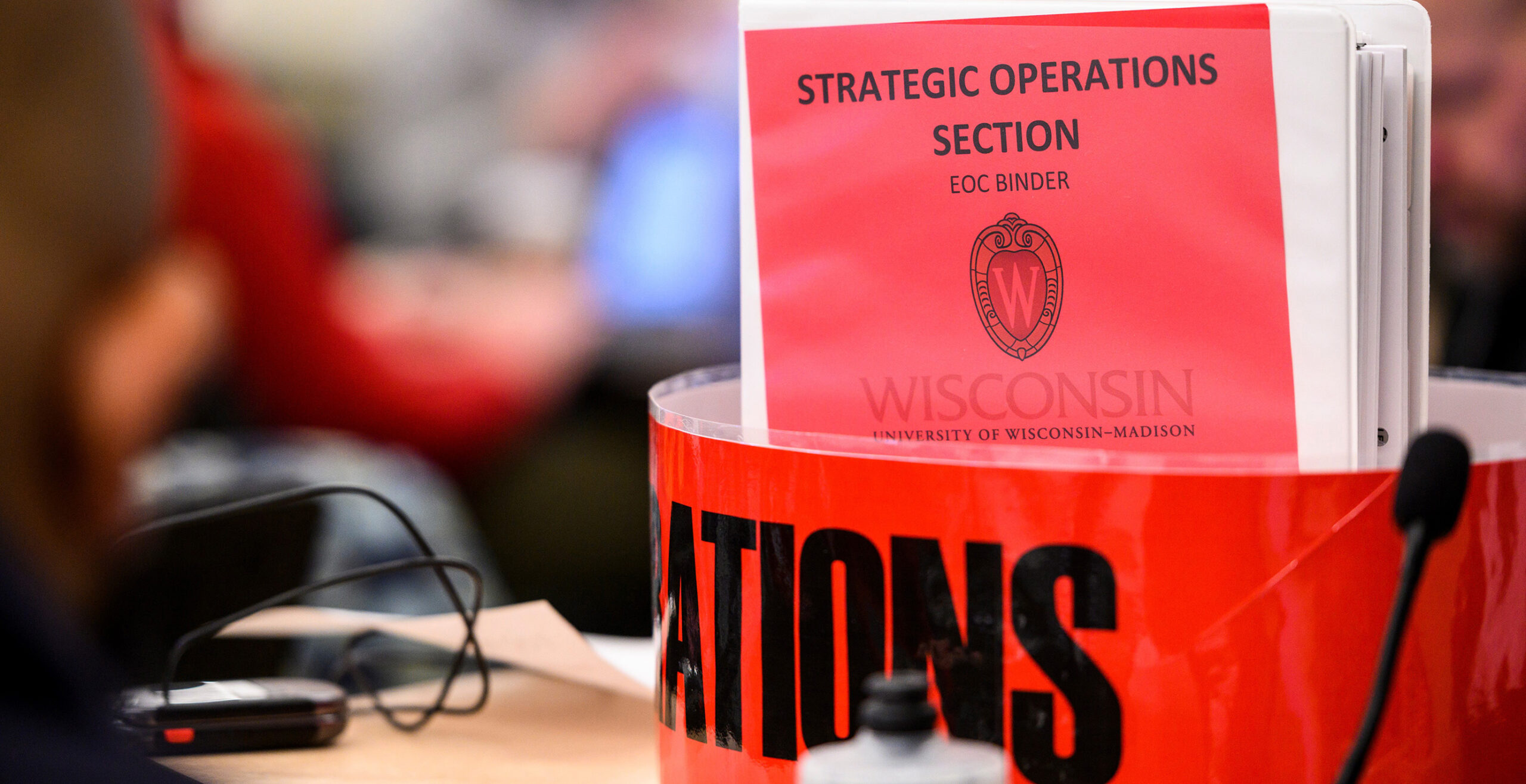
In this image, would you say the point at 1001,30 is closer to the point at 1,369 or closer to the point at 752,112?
the point at 752,112

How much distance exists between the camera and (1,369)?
244 mm

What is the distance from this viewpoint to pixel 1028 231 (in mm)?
515

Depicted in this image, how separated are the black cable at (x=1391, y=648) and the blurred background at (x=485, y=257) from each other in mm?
879

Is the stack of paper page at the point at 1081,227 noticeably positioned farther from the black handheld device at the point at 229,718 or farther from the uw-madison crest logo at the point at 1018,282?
the black handheld device at the point at 229,718

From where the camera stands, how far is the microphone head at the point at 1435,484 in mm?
389

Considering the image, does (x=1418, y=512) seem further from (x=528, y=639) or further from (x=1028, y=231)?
(x=528, y=639)

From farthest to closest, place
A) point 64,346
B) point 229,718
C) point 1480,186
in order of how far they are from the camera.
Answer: point 1480,186 < point 229,718 < point 64,346

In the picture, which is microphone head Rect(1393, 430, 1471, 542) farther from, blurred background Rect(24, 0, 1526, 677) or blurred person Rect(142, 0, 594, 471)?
blurred person Rect(142, 0, 594, 471)

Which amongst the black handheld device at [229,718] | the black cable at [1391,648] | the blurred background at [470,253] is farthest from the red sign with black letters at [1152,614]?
the blurred background at [470,253]

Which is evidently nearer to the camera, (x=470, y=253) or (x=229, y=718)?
(x=229, y=718)

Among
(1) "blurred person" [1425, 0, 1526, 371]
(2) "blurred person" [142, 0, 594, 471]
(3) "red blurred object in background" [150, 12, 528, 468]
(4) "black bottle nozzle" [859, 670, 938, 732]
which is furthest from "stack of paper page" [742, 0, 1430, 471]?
(1) "blurred person" [1425, 0, 1526, 371]

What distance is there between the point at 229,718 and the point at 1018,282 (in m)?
0.47

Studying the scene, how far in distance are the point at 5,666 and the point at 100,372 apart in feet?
0.24

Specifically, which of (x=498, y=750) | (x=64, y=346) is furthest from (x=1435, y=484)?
(x=498, y=750)
